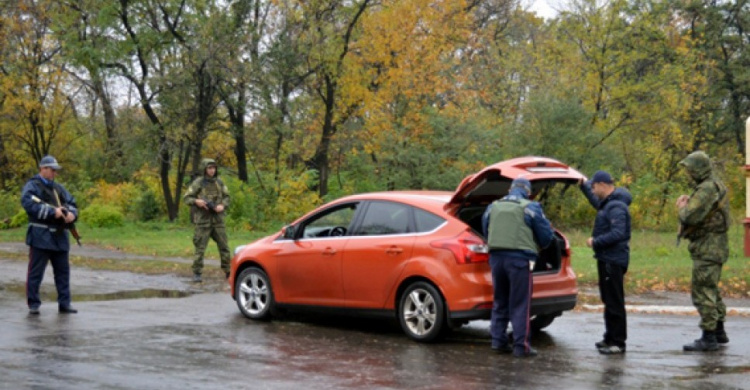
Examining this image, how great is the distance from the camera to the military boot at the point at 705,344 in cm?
955

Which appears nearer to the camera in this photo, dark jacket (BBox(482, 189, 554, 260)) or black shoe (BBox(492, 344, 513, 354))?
dark jacket (BBox(482, 189, 554, 260))

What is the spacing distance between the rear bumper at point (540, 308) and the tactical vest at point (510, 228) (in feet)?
2.42

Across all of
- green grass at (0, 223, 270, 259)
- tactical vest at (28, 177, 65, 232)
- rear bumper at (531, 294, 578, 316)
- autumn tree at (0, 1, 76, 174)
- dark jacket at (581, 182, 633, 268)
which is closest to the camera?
dark jacket at (581, 182, 633, 268)

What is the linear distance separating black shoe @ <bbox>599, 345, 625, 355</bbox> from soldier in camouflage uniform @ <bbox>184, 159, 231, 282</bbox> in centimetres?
836

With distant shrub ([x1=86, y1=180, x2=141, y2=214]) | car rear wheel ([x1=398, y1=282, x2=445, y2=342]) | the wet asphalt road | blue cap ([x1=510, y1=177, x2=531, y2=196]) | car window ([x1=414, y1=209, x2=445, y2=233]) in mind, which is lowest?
the wet asphalt road

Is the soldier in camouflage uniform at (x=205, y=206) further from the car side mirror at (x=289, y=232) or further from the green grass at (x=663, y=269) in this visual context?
the green grass at (x=663, y=269)

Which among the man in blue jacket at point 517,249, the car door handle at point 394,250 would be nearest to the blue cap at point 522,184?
the man in blue jacket at point 517,249

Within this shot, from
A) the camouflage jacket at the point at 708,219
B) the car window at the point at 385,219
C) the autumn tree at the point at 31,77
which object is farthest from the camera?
the autumn tree at the point at 31,77

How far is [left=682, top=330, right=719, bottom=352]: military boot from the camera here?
9547 millimetres

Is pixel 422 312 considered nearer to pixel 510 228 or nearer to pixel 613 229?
pixel 510 228

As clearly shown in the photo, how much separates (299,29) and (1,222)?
1232 centimetres

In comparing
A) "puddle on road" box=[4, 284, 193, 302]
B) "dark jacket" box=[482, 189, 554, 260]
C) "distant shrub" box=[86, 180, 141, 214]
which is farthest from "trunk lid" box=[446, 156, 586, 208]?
"distant shrub" box=[86, 180, 141, 214]

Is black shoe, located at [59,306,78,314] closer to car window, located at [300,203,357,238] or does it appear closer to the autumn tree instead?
car window, located at [300,203,357,238]

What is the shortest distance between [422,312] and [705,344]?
110 inches
